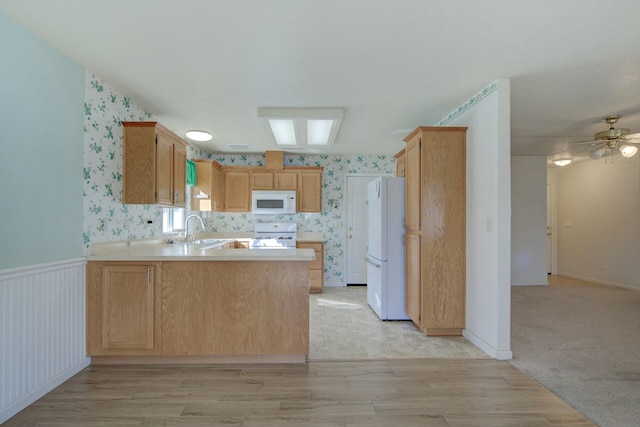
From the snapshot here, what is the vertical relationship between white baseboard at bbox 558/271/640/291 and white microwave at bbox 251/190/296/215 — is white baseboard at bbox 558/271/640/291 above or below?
below

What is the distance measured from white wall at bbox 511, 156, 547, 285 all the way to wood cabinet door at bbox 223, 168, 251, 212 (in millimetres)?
4891

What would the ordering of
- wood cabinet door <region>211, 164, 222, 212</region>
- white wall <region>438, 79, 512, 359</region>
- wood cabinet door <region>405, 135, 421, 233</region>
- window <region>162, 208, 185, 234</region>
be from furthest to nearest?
wood cabinet door <region>211, 164, 222, 212</region> < window <region>162, 208, 185, 234</region> < wood cabinet door <region>405, 135, 421, 233</region> < white wall <region>438, 79, 512, 359</region>

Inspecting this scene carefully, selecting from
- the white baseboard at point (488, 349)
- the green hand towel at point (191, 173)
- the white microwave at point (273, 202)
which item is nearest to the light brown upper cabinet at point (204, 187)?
the green hand towel at point (191, 173)

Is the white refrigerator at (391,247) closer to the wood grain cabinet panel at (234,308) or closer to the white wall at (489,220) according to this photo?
the white wall at (489,220)

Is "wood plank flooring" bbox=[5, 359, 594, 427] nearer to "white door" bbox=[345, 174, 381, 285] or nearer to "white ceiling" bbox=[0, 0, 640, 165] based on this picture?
"white ceiling" bbox=[0, 0, 640, 165]

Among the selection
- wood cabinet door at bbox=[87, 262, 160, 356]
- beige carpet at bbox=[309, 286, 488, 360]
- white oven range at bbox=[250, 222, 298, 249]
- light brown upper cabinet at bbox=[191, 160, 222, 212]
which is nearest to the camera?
wood cabinet door at bbox=[87, 262, 160, 356]

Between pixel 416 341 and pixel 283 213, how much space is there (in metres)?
2.98

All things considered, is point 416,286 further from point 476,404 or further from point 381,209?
point 476,404

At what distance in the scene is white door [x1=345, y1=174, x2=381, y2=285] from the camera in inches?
229

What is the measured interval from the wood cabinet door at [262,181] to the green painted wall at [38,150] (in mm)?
3012

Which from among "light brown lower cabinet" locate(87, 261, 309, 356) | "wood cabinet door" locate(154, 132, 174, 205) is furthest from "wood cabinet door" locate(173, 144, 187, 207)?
"light brown lower cabinet" locate(87, 261, 309, 356)

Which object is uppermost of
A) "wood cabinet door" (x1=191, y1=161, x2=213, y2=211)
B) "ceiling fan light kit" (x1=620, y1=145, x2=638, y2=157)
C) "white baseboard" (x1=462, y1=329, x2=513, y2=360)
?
"ceiling fan light kit" (x1=620, y1=145, x2=638, y2=157)

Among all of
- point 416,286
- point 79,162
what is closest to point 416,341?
point 416,286

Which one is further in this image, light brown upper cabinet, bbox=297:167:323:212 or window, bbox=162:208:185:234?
light brown upper cabinet, bbox=297:167:323:212
